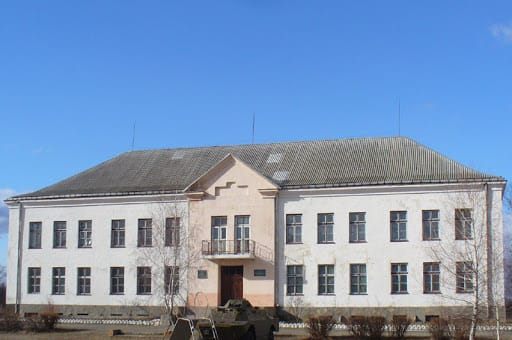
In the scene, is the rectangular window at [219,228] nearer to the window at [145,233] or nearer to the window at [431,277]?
the window at [145,233]

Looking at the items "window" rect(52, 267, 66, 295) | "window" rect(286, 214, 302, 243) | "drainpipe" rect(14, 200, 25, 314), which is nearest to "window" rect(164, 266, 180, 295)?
"window" rect(286, 214, 302, 243)

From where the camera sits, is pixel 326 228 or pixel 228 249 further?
pixel 228 249

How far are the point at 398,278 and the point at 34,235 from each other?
21.9 m

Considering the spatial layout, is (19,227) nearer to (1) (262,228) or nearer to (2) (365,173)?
(1) (262,228)

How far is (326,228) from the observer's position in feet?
127

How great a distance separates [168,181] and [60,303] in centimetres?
952

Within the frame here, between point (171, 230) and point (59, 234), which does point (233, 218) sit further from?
point (59, 234)

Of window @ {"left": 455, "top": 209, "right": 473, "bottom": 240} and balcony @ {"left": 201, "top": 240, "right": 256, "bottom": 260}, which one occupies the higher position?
window @ {"left": 455, "top": 209, "right": 473, "bottom": 240}

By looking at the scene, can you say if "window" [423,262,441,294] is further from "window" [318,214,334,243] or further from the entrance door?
the entrance door

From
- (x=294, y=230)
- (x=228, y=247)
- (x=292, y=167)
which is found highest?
(x=292, y=167)

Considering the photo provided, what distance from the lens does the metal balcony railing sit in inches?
1530

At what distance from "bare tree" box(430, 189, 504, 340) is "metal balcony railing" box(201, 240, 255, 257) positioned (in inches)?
376

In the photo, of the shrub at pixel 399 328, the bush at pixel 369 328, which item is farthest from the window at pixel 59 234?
the shrub at pixel 399 328

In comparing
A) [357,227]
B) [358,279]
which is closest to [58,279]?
[358,279]
